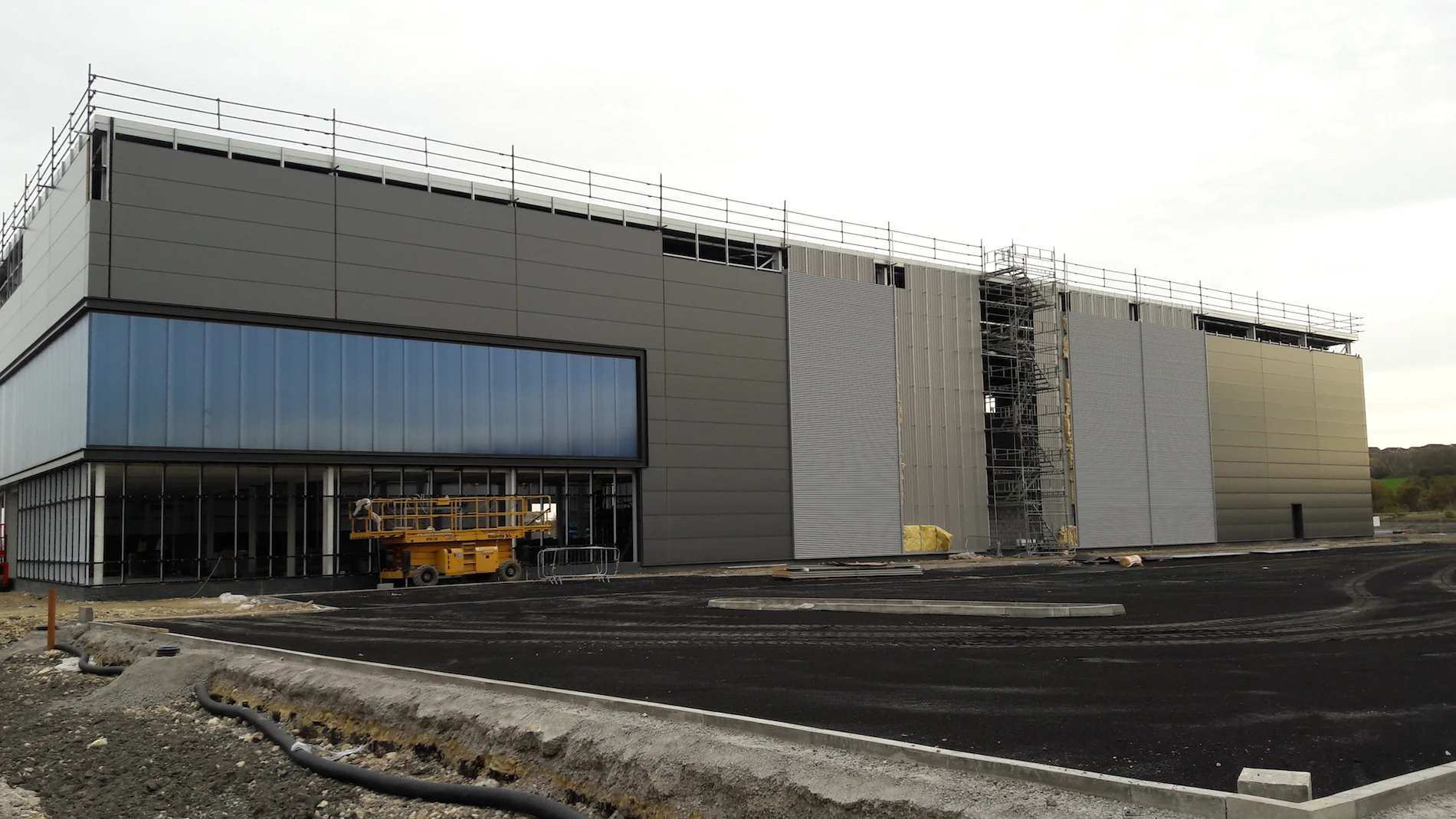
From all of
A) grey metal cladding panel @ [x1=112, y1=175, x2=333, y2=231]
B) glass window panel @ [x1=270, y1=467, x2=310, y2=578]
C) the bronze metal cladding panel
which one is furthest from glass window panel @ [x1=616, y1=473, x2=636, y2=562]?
the bronze metal cladding panel

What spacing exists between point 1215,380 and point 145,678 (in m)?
60.9

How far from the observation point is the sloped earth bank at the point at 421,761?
6871 mm

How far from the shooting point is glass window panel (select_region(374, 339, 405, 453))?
35.8 m

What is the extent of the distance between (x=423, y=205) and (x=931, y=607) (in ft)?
82.6

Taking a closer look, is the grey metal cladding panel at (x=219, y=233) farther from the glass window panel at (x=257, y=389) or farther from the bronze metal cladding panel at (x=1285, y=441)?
the bronze metal cladding panel at (x=1285, y=441)

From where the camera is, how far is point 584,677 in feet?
40.4

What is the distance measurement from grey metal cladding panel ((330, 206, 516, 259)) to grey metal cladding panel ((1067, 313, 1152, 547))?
3173cm

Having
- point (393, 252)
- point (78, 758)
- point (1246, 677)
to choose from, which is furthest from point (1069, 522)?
point (78, 758)

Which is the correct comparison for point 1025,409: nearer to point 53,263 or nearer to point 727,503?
point 727,503

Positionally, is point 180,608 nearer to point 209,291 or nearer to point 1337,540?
point 209,291

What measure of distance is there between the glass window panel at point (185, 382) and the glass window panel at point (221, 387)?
0.52ft

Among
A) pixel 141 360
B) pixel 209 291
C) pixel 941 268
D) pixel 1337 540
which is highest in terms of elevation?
pixel 941 268

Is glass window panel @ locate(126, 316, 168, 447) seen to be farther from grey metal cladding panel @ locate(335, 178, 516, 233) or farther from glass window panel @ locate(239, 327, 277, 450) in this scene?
grey metal cladding panel @ locate(335, 178, 516, 233)

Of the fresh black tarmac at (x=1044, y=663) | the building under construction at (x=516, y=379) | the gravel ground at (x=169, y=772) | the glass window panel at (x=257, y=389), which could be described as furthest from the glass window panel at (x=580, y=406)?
the gravel ground at (x=169, y=772)
